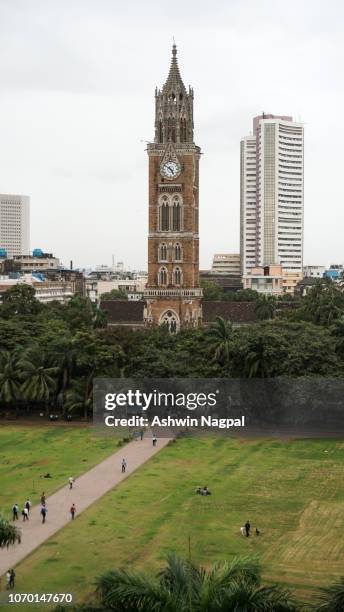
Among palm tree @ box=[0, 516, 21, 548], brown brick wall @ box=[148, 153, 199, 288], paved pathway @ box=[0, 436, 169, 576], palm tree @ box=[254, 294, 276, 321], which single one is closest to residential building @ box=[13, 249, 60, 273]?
palm tree @ box=[254, 294, 276, 321]

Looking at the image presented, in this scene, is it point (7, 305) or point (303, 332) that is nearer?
point (303, 332)

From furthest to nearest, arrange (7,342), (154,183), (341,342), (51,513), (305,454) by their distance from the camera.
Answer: (154,183), (7,342), (341,342), (305,454), (51,513)

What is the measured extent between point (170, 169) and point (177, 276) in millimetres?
11807

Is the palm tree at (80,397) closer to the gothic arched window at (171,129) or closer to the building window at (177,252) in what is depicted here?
the building window at (177,252)

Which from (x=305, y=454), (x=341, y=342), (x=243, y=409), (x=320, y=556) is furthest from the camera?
(x=341, y=342)

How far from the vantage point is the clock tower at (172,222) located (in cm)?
9019

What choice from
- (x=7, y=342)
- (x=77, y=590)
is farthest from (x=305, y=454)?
(x=7, y=342)

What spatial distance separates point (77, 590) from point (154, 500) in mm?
11684

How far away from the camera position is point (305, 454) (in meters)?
50.6

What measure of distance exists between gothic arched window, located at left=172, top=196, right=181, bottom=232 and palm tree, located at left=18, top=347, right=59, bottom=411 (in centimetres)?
3209

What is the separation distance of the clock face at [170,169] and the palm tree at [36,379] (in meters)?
34.3

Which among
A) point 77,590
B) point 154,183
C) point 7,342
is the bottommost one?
point 77,590

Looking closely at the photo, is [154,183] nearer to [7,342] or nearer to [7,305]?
[7,305]

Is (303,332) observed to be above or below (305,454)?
above
